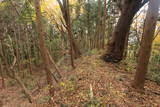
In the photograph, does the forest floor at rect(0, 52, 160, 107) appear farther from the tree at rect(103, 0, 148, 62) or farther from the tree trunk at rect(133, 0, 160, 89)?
the tree at rect(103, 0, 148, 62)

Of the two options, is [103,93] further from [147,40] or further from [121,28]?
[121,28]

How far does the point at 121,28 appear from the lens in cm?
943

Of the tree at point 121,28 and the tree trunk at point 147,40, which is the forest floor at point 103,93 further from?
the tree at point 121,28

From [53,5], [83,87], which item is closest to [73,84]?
[83,87]

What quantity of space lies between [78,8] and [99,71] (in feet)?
51.5

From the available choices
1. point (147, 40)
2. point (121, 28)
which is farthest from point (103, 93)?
point (121, 28)

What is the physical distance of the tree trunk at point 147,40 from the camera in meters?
5.36

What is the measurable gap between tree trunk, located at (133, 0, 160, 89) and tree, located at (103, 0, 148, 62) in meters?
3.50

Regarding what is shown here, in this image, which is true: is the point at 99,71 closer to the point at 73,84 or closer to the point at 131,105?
the point at 73,84

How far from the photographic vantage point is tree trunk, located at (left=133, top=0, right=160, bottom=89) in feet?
17.6

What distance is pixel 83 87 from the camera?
669cm

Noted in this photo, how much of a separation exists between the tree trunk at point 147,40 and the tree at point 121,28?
3.50m

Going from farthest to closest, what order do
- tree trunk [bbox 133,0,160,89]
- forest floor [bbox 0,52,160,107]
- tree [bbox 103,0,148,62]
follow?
tree [bbox 103,0,148,62]
forest floor [bbox 0,52,160,107]
tree trunk [bbox 133,0,160,89]

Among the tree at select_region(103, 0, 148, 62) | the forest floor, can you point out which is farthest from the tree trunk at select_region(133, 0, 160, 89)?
the tree at select_region(103, 0, 148, 62)
